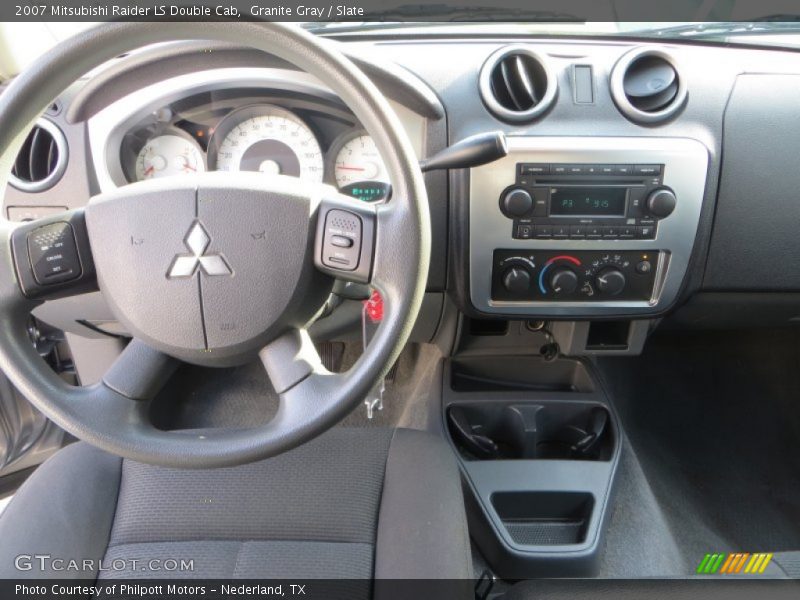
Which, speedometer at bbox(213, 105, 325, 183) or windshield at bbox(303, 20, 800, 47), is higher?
windshield at bbox(303, 20, 800, 47)

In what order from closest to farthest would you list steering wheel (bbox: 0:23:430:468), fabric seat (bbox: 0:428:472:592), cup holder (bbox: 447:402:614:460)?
steering wheel (bbox: 0:23:430:468), fabric seat (bbox: 0:428:472:592), cup holder (bbox: 447:402:614:460)

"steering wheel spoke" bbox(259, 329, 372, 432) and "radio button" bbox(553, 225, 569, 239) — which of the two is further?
"radio button" bbox(553, 225, 569, 239)

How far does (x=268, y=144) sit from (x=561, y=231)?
595 mm

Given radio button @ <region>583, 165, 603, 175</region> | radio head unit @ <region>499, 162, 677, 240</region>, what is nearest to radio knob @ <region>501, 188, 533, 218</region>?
radio head unit @ <region>499, 162, 677, 240</region>

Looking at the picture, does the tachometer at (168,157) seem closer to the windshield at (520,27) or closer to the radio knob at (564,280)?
the windshield at (520,27)

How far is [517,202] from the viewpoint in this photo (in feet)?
3.82

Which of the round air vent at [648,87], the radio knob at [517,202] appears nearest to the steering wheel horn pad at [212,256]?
the radio knob at [517,202]

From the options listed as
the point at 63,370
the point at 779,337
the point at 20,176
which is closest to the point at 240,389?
the point at 63,370

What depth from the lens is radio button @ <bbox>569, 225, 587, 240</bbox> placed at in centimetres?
120

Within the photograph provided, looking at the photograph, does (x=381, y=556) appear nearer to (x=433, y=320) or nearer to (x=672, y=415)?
(x=433, y=320)

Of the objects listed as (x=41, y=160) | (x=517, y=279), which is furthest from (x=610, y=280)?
(x=41, y=160)

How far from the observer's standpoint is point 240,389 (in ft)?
5.99

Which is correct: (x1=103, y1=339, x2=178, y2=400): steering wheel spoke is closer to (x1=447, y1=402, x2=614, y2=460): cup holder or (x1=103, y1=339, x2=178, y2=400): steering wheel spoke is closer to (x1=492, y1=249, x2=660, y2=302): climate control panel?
(x1=492, y1=249, x2=660, y2=302): climate control panel

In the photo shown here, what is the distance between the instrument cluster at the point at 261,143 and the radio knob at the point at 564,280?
37 cm
